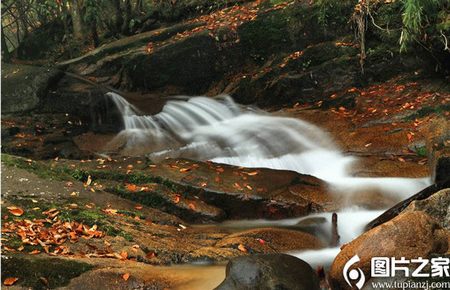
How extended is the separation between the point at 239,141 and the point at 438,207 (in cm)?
580

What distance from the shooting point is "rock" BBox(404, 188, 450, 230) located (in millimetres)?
4562

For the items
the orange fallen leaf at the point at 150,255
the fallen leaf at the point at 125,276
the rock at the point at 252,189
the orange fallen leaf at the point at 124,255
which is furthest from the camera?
the rock at the point at 252,189

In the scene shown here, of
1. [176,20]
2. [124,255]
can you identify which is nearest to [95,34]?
[176,20]

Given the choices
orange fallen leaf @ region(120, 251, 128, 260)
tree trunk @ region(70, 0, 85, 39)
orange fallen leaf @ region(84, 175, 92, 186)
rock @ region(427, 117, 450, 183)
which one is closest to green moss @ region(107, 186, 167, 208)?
orange fallen leaf @ region(84, 175, 92, 186)

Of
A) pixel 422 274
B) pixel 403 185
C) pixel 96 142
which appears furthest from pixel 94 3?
pixel 422 274

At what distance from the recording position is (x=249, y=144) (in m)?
9.77

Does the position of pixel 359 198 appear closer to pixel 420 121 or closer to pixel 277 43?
pixel 420 121

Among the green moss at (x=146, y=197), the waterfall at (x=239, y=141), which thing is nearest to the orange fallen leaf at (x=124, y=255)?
the green moss at (x=146, y=197)

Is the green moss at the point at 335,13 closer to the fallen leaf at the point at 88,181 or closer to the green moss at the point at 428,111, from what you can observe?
the green moss at the point at 428,111

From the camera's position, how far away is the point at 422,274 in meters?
3.35

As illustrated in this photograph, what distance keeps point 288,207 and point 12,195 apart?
3.98 meters

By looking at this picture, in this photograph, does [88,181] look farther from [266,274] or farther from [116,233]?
[266,274]

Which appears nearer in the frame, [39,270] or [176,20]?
[39,270]

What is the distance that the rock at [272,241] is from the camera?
5.39 m
